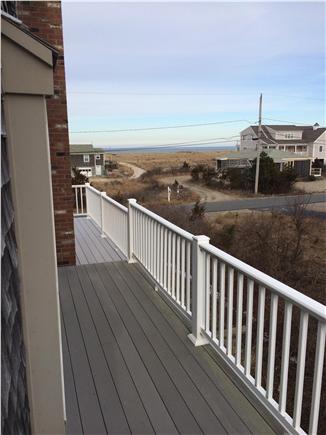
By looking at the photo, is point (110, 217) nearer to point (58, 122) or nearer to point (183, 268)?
point (58, 122)

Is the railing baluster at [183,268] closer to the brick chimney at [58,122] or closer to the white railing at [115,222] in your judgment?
the white railing at [115,222]

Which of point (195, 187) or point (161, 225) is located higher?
point (161, 225)

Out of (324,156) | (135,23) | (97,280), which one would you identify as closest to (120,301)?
(97,280)

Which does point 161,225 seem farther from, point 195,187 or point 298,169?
point 298,169

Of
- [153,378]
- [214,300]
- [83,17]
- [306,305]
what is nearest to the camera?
[306,305]

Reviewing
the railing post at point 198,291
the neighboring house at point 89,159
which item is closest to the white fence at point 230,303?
the railing post at point 198,291

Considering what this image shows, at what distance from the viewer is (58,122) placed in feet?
15.9

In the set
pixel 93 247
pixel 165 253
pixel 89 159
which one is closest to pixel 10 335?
pixel 165 253

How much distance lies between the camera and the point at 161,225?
379 cm

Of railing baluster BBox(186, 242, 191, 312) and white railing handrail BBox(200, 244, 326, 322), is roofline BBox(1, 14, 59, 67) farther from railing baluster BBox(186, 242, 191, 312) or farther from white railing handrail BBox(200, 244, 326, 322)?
railing baluster BBox(186, 242, 191, 312)

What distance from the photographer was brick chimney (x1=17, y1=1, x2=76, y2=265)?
179 inches

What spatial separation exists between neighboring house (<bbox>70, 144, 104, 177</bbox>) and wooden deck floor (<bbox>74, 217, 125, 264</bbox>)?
3683 cm

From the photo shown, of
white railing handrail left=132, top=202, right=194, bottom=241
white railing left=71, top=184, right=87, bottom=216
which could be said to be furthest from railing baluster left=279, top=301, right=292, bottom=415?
white railing left=71, top=184, right=87, bottom=216

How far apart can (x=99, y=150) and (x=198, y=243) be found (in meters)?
44.2
